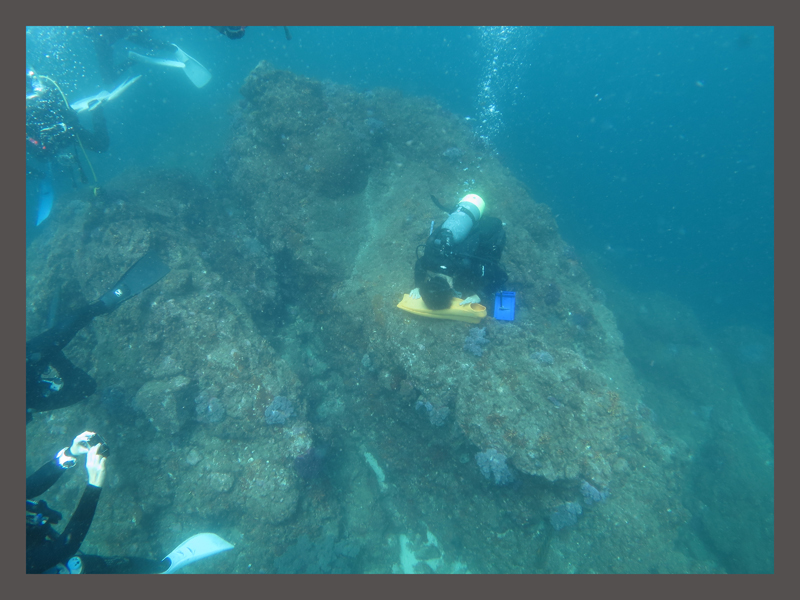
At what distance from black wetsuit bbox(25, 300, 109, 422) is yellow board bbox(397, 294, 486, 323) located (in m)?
6.18

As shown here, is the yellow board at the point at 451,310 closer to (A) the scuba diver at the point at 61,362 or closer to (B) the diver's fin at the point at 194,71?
(A) the scuba diver at the point at 61,362

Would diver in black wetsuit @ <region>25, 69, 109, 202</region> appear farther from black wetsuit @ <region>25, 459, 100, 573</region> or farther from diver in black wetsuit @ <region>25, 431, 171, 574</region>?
black wetsuit @ <region>25, 459, 100, 573</region>

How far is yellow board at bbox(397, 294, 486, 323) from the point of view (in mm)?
5281

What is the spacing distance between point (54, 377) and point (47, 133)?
358 inches

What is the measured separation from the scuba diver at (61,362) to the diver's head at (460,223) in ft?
20.9

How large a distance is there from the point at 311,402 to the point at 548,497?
16.7 feet

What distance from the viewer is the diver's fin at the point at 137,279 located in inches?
236

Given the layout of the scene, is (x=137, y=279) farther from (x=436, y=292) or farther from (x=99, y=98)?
(x=99, y=98)

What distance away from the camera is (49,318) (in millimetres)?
7004

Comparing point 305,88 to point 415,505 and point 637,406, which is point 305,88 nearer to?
point 415,505

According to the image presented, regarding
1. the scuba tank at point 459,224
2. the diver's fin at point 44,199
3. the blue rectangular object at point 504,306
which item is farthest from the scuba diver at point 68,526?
the diver's fin at point 44,199

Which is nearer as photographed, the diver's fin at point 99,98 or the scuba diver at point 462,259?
the scuba diver at point 462,259

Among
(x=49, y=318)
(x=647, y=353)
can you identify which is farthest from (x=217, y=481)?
(x=647, y=353)

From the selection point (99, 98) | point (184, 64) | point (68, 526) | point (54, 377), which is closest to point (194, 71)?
point (184, 64)
